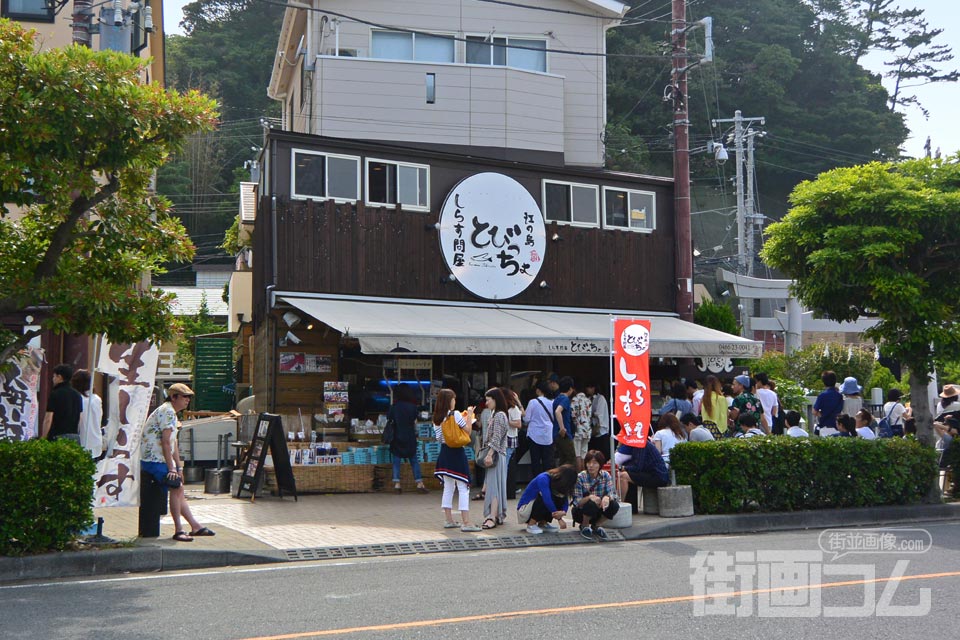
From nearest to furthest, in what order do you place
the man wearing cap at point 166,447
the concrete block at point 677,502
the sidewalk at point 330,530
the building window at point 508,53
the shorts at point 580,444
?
the sidewalk at point 330,530, the man wearing cap at point 166,447, the concrete block at point 677,502, the shorts at point 580,444, the building window at point 508,53

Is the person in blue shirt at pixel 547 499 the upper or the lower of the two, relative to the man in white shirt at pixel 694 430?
lower

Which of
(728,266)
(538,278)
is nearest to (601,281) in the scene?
(538,278)

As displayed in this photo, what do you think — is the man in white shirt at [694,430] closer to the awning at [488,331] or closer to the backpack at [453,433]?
the awning at [488,331]

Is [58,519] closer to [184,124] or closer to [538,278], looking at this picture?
[184,124]

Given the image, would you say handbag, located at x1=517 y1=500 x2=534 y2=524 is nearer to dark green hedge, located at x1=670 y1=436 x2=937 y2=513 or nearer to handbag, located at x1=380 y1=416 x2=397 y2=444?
dark green hedge, located at x1=670 y1=436 x2=937 y2=513

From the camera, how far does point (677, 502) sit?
13.0 meters

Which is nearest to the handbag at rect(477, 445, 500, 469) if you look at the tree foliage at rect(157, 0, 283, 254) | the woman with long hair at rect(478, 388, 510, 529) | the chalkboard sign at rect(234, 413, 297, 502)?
the woman with long hair at rect(478, 388, 510, 529)

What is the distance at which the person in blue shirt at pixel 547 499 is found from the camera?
1184 centimetres

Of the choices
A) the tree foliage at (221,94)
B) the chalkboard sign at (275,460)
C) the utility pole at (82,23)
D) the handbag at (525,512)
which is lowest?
the handbag at (525,512)

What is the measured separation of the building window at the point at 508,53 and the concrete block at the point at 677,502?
16215 millimetres

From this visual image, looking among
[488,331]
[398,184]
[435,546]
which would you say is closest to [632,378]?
[435,546]

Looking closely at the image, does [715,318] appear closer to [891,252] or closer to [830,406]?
[830,406]

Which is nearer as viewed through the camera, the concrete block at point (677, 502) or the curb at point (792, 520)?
the curb at point (792, 520)

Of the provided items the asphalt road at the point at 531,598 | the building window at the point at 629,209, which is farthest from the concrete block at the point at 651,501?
the building window at the point at 629,209
